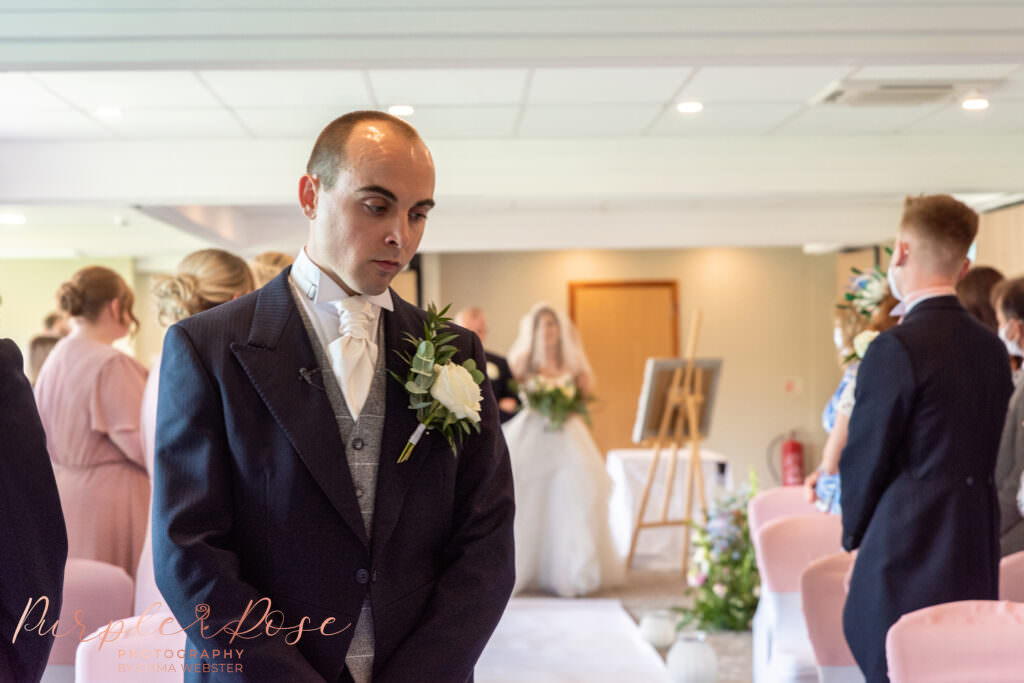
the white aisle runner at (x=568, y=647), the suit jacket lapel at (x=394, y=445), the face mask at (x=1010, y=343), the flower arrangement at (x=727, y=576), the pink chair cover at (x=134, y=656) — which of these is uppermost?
the face mask at (x=1010, y=343)

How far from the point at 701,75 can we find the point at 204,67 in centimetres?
254

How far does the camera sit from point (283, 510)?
1.38 m

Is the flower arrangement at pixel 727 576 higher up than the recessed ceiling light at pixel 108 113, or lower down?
lower down

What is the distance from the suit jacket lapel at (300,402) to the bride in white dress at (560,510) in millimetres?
5322

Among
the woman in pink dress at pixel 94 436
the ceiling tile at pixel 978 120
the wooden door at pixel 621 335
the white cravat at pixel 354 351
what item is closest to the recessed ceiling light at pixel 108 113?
the woman in pink dress at pixel 94 436

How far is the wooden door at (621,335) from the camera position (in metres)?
11.3

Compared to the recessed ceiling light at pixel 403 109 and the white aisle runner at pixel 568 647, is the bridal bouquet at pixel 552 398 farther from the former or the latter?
the recessed ceiling light at pixel 403 109

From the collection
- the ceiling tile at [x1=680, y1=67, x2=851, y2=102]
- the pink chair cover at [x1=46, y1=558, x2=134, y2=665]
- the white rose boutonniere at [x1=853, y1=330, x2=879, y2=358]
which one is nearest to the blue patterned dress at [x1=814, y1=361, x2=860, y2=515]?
the white rose boutonniere at [x1=853, y1=330, x2=879, y2=358]

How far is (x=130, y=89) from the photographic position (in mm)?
5285

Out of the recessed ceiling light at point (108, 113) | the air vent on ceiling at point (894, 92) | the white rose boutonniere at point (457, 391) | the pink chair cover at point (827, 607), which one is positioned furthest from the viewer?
the recessed ceiling light at point (108, 113)

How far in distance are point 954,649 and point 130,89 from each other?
4.75 metres

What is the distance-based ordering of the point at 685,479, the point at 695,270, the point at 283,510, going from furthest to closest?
1. the point at 695,270
2. the point at 685,479
3. the point at 283,510

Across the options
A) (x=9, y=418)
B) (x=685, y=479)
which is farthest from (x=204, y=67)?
(x=685, y=479)

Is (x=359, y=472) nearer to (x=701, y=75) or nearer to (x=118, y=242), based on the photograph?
(x=701, y=75)
